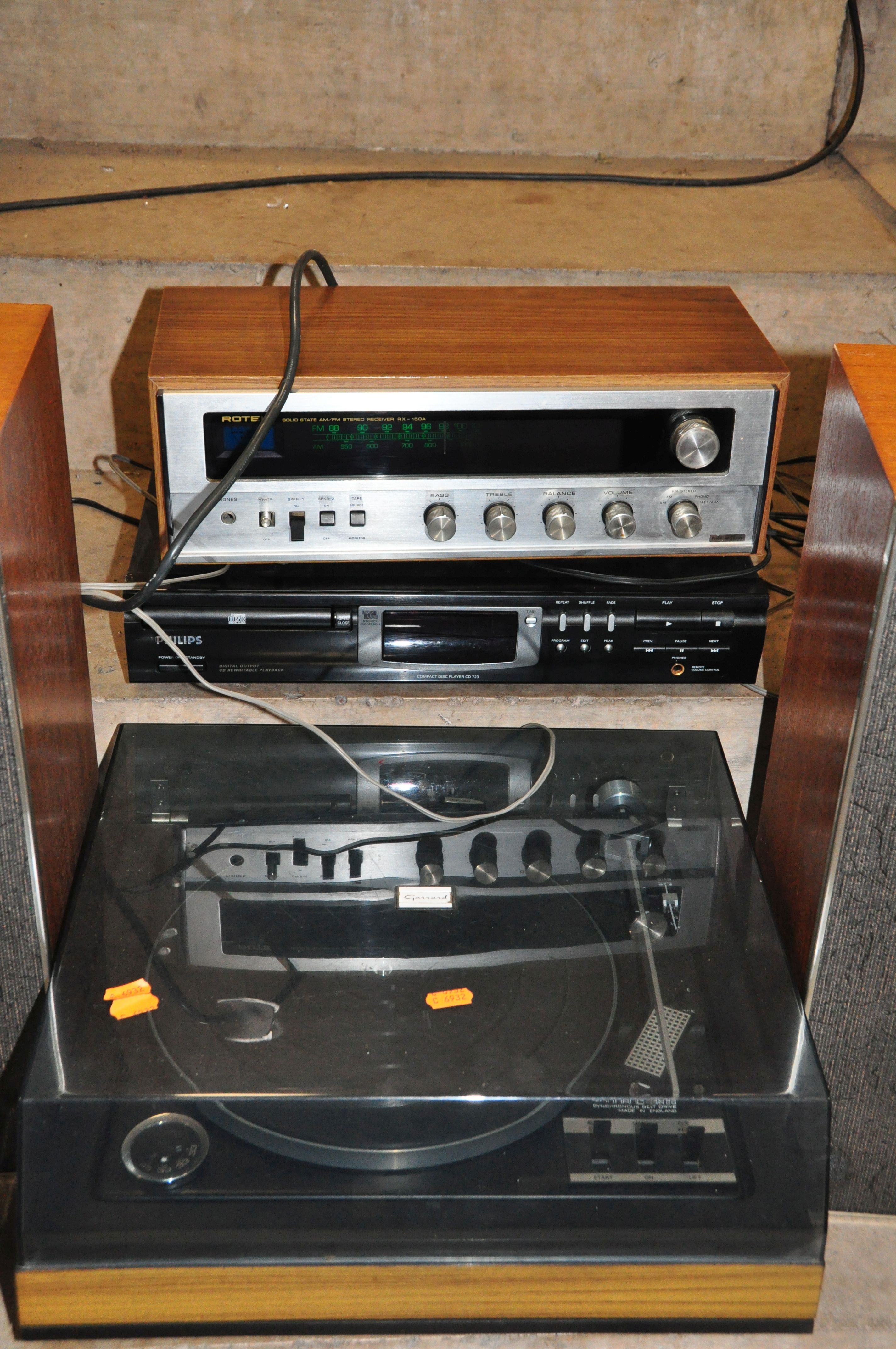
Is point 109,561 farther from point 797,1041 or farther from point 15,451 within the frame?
point 797,1041

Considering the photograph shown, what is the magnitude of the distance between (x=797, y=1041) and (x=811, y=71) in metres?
1.40

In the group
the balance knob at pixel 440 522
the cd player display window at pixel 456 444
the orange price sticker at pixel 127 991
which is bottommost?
A: the orange price sticker at pixel 127 991

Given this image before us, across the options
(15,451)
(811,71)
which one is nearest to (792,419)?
(811,71)

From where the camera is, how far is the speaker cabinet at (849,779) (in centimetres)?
65

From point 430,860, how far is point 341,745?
0.15 meters

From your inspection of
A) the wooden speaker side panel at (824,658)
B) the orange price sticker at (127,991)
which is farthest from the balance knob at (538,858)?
the orange price sticker at (127,991)

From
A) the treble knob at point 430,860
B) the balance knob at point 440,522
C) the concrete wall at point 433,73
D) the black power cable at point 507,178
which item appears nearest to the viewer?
the treble knob at point 430,860

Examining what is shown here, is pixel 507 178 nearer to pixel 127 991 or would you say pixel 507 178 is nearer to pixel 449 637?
pixel 449 637

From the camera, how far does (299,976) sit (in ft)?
2.39

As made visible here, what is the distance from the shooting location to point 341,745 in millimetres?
933

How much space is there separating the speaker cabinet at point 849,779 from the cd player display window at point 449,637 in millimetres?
230

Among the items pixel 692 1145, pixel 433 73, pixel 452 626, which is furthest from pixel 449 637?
pixel 433 73

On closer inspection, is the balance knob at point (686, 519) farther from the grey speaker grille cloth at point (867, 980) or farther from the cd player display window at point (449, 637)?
the grey speaker grille cloth at point (867, 980)

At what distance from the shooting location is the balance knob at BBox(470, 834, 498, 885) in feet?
2.67
